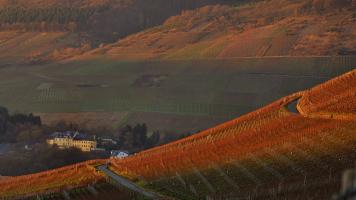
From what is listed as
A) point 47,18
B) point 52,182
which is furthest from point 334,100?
point 47,18

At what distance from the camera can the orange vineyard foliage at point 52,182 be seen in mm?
27938

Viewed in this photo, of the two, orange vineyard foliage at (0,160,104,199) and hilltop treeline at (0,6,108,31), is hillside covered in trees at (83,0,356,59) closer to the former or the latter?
hilltop treeline at (0,6,108,31)

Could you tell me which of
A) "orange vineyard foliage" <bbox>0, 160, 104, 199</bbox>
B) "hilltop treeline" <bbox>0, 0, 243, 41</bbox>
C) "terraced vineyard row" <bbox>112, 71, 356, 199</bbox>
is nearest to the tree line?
"hilltop treeline" <bbox>0, 0, 243, 41</bbox>

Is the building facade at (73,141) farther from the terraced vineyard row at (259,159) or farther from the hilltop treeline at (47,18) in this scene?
the hilltop treeline at (47,18)

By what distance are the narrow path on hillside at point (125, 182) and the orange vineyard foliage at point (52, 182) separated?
1.22 ft

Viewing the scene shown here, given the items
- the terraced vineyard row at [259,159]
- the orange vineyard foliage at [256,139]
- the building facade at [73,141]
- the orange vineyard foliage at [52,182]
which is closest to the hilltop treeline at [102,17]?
the building facade at [73,141]

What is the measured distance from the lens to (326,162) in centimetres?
2198

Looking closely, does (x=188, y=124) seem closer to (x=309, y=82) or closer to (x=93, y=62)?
(x=309, y=82)

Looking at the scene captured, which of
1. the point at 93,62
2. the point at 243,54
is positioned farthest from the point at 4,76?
the point at 243,54

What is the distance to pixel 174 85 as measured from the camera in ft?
299

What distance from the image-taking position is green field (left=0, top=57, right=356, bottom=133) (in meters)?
81.9

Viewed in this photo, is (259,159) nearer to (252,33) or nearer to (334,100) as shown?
(334,100)

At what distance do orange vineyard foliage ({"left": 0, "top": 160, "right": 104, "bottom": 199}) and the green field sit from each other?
1721 inches

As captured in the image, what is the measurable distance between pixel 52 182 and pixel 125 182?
531cm
